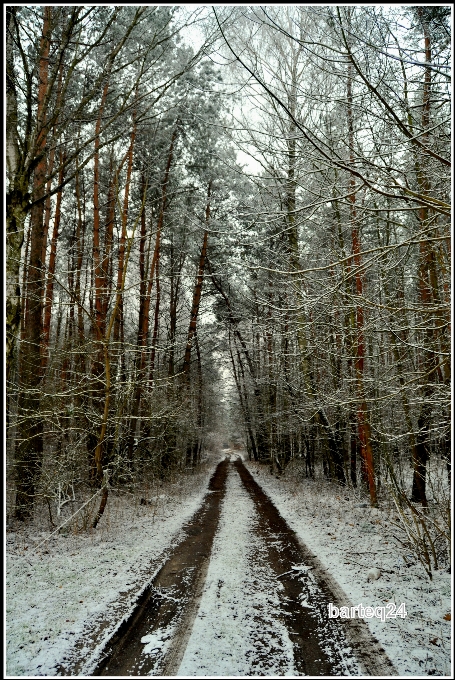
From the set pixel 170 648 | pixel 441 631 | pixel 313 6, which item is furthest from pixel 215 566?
pixel 313 6

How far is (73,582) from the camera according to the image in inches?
188

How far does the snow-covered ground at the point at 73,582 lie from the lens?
130 inches

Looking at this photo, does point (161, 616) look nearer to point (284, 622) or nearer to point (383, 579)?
point (284, 622)

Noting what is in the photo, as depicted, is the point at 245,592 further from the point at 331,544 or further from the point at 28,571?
the point at 28,571

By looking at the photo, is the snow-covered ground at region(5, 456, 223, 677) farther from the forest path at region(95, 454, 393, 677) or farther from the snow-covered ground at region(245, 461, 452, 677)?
the snow-covered ground at region(245, 461, 452, 677)

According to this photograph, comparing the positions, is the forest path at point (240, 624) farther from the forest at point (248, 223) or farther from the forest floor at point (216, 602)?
the forest at point (248, 223)

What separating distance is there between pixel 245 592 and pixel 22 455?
Result: 511cm

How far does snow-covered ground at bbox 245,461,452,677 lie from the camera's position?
3152 millimetres

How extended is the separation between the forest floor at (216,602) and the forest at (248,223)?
883mm

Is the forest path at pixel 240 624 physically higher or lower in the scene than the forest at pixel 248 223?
Answer: lower

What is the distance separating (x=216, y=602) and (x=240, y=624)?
1.85 ft

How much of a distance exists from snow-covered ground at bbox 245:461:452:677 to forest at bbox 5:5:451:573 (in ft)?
1.71

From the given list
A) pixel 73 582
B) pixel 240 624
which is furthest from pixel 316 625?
pixel 73 582

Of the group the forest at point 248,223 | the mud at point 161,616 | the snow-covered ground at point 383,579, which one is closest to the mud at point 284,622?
the mud at point 161,616
